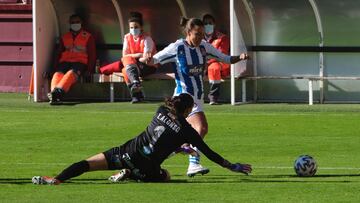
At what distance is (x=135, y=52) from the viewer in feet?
76.7

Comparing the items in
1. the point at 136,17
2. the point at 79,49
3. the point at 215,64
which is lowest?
the point at 215,64

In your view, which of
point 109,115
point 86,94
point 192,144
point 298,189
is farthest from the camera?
point 86,94

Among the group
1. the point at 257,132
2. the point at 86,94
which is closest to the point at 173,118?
the point at 257,132

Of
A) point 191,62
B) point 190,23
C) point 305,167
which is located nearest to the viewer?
point 305,167

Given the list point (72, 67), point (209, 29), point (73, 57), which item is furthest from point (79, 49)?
point (209, 29)

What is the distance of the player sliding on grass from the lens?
1238cm

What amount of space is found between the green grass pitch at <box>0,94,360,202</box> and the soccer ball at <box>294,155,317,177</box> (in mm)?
108

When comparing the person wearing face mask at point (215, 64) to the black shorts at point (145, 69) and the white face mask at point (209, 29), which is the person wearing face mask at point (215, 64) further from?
the black shorts at point (145, 69)

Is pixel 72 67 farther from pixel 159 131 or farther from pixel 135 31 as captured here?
pixel 159 131

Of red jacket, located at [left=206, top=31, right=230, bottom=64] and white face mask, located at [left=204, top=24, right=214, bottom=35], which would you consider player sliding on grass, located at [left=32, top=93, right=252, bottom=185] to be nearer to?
red jacket, located at [left=206, top=31, right=230, bottom=64]

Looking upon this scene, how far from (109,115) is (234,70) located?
9.58 ft

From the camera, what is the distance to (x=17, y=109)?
2273 cm

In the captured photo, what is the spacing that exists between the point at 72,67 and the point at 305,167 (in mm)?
11689

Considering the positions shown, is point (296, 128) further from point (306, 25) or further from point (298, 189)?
point (298, 189)
